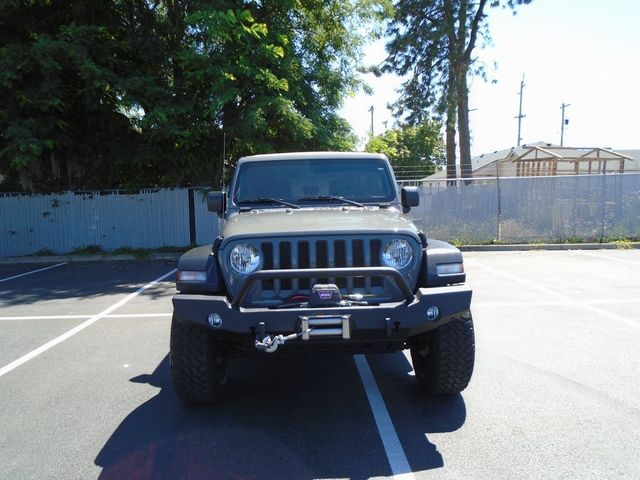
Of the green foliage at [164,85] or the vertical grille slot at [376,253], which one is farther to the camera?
the green foliage at [164,85]

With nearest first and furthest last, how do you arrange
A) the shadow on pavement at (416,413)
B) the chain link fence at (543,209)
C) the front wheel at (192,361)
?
1. the shadow on pavement at (416,413)
2. the front wheel at (192,361)
3. the chain link fence at (543,209)

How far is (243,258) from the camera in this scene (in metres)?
3.57

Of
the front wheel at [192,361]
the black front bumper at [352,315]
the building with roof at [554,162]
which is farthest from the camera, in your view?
the building with roof at [554,162]

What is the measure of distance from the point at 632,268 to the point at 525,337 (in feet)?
20.0

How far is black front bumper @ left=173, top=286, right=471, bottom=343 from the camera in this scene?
10.7 feet

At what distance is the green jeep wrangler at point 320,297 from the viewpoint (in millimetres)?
3307

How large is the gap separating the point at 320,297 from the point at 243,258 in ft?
2.16

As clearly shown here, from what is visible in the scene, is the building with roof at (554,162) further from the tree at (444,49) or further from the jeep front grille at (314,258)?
the jeep front grille at (314,258)

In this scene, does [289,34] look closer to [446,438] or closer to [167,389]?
[167,389]

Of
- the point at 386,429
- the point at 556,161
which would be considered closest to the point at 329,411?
the point at 386,429

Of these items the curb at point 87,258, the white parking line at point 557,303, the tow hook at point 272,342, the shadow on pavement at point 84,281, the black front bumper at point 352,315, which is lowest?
the shadow on pavement at point 84,281

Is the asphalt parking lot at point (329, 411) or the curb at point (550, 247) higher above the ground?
the curb at point (550, 247)

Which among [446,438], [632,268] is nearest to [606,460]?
[446,438]

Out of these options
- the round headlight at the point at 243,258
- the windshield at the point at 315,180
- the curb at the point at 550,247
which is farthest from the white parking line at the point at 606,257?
the round headlight at the point at 243,258
